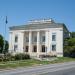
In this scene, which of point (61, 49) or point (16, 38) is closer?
point (61, 49)

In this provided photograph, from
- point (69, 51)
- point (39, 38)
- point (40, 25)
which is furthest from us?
point (39, 38)

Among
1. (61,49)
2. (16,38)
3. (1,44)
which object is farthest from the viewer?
(1,44)

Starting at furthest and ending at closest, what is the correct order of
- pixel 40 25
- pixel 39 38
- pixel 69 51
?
pixel 39 38, pixel 40 25, pixel 69 51

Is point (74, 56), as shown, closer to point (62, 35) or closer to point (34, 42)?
point (62, 35)

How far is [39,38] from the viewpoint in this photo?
88.3 metres

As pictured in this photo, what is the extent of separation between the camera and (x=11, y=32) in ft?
303

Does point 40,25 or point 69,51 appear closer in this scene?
point 69,51

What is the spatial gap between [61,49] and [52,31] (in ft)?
22.3

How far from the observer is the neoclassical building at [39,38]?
85.4 m

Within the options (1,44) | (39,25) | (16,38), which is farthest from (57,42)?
(1,44)

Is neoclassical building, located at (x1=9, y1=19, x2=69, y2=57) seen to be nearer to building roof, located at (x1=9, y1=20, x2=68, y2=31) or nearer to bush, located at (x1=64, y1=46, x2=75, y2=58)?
→ building roof, located at (x1=9, y1=20, x2=68, y2=31)

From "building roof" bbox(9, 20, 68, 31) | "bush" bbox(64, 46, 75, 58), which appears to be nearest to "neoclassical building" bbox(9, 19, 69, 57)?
"building roof" bbox(9, 20, 68, 31)

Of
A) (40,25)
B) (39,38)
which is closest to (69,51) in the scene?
(39,38)

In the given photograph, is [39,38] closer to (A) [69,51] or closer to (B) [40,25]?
(B) [40,25]
